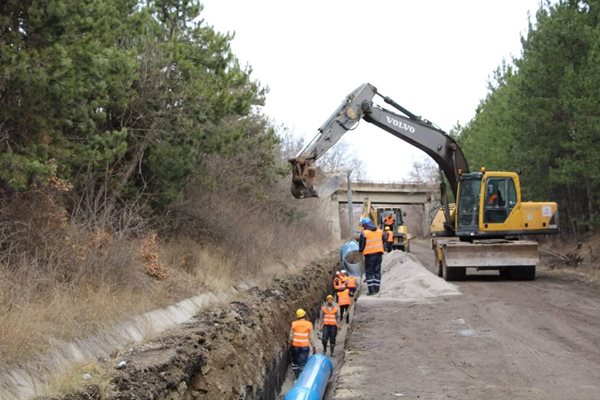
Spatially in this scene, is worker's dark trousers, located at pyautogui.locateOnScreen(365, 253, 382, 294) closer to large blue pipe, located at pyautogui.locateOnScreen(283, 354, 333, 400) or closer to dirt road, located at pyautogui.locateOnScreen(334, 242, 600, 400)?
dirt road, located at pyautogui.locateOnScreen(334, 242, 600, 400)

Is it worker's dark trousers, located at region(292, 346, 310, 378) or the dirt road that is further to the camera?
worker's dark trousers, located at region(292, 346, 310, 378)

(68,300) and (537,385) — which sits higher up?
(68,300)

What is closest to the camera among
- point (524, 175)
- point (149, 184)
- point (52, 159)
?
point (52, 159)

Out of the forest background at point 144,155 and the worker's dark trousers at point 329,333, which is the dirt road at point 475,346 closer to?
the worker's dark trousers at point 329,333

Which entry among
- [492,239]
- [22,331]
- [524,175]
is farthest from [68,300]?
Answer: [524,175]

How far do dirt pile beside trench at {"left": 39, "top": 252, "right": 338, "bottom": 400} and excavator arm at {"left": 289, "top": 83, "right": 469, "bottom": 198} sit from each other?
3404 mm

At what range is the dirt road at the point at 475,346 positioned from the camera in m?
7.50

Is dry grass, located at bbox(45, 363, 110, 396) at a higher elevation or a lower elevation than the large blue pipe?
higher

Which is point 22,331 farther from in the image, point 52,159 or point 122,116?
point 122,116

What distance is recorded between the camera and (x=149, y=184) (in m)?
16.0

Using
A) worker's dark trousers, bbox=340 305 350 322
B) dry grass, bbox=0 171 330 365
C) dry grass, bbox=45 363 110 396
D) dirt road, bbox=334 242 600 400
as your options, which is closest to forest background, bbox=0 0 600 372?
dry grass, bbox=0 171 330 365

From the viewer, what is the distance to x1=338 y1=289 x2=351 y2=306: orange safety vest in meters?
17.8

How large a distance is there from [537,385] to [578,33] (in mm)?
18899

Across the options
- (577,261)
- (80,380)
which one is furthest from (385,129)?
(80,380)
